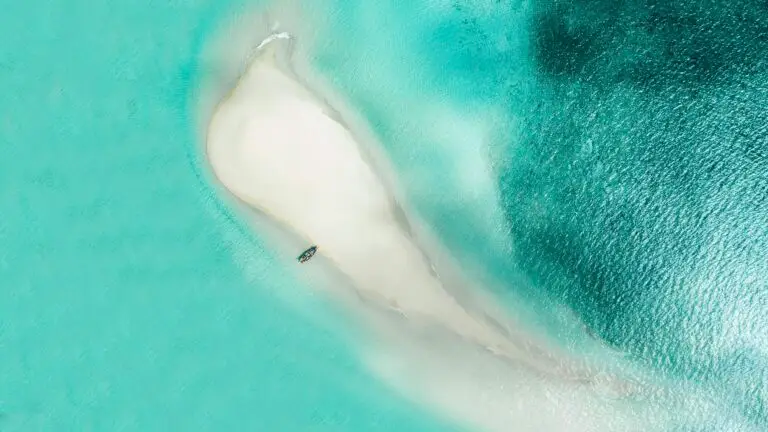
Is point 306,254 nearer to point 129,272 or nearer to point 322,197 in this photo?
point 322,197

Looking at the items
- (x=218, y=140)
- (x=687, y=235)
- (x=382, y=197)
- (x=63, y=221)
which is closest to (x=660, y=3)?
(x=687, y=235)

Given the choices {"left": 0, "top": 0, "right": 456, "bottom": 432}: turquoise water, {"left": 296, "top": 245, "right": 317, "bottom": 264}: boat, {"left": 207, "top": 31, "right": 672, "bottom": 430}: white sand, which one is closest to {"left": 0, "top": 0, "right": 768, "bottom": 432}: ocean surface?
{"left": 0, "top": 0, "right": 456, "bottom": 432}: turquoise water

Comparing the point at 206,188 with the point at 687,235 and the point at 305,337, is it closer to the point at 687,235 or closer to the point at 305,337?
the point at 305,337

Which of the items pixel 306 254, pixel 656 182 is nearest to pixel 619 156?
pixel 656 182

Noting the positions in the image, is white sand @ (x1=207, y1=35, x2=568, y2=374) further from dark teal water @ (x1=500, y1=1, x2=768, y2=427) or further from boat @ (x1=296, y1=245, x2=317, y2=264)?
dark teal water @ (x1=500, y1=1, x2=768, y2=427)

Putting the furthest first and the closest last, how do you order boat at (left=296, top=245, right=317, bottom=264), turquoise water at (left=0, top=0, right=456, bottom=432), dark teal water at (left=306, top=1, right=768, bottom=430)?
dark teal water at (left=306, top=1, right=768, bottom=430)
boat at (left=296, top=245, right=317, bottom=264)
turquoise water at (left=0, top=0, right=456, bottom=432)
